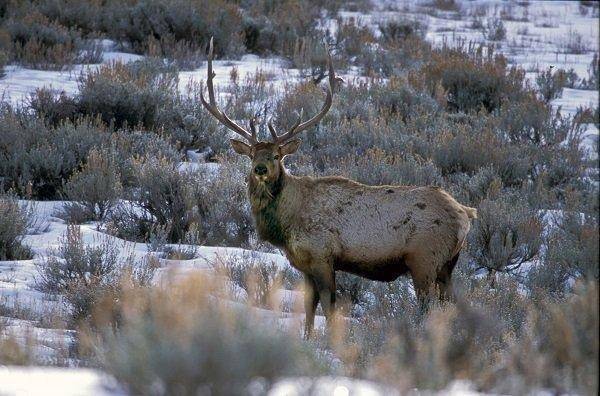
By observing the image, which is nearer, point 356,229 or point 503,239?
point 356,229

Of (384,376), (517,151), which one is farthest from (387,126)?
(384,376)

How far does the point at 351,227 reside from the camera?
25.2 ft

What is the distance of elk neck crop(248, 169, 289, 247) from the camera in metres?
7.81

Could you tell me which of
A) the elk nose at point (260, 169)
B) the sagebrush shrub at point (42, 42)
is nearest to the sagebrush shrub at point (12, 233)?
the elk nose at point (260, 169)

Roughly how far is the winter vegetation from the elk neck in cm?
42

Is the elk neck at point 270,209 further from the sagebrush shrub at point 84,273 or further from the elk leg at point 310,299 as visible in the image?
the sagebrush shrub at point 84,273

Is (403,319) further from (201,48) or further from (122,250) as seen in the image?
(201,48)

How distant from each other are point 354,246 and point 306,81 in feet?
23.5

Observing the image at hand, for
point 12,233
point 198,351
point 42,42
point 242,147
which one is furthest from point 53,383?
point 42,42

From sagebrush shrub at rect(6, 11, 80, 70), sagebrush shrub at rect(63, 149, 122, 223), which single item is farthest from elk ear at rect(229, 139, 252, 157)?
sagebrush shrub at rect(6, 11, 80, 70)

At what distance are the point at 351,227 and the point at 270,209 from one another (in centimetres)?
62

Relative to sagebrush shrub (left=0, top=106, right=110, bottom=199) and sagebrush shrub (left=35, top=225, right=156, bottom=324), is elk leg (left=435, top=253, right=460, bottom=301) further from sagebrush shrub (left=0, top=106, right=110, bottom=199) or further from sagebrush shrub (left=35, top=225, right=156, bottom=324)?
sagebrush shrub (left=0, top=106, right=110, bottom=199)

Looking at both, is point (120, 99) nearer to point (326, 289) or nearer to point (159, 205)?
point (159, 205)

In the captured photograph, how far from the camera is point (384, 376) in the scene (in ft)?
14.2
